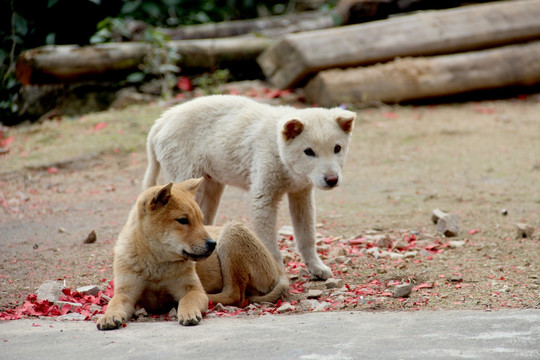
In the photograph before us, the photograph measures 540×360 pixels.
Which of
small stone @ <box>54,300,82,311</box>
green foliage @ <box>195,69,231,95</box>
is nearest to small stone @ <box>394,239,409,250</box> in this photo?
small stone @ <box>54,300,82,311</box>

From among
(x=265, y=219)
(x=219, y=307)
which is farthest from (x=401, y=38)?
(x=219, y=307)

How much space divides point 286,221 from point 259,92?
18.9ft

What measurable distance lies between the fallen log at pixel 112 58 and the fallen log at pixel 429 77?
226 centimetres

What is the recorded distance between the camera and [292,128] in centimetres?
634

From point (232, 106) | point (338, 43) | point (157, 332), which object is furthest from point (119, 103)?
point (157, 332)

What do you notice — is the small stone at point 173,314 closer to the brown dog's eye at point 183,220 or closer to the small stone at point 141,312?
the small stone at point 141,312

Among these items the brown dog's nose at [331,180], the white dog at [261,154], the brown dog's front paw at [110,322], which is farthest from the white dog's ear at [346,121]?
the brown dog's front paw at [110,322]

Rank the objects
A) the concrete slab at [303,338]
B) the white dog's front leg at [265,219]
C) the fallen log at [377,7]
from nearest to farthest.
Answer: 1. the concrete slab at [303,338]
2. the white dog's front leg at [265,219]
3. the fallen log at [377,7]

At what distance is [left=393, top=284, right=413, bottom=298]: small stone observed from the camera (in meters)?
5.68

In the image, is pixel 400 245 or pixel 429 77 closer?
pixel 400 245

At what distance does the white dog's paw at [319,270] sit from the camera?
21.6 feet

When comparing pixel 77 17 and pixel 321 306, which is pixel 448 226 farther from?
pixel 77 17

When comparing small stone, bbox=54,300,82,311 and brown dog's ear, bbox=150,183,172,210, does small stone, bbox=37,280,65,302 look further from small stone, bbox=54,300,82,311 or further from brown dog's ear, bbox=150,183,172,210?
brown dog's ear, bbox=150,183,172,210

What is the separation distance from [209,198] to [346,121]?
1870 mm
